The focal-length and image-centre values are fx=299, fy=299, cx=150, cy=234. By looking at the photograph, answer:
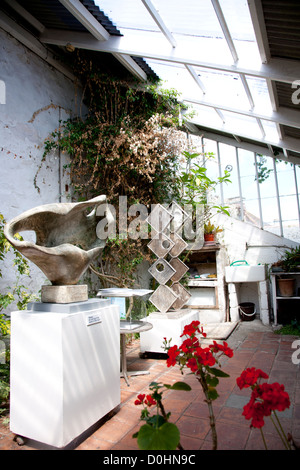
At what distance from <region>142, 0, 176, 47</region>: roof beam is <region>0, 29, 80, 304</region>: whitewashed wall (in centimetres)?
198

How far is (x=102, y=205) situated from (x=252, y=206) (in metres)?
4.94

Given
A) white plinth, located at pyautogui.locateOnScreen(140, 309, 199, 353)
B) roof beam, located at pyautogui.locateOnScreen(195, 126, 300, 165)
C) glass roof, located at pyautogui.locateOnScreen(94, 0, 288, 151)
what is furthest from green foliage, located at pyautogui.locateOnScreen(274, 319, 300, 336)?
glass roof, located at pyautogui.locateOnScreen(94, 0, 288, 151)

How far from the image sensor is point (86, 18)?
12.1 feet

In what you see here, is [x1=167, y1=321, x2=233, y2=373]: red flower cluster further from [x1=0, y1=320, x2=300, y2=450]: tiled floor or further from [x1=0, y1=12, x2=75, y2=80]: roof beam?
[x1=0, y1=12, x2=75, y2=80]: roof beam

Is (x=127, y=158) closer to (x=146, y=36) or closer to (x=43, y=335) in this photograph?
(x=146, y=36)

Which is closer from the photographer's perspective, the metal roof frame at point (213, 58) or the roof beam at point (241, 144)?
the metal roof frame at point (213, 58)

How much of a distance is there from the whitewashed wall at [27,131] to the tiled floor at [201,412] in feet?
6.40

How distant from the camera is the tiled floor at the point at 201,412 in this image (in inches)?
83.1

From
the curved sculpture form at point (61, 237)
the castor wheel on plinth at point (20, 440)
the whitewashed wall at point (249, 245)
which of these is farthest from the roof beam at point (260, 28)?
the whitewashed wall at point (249, 245)

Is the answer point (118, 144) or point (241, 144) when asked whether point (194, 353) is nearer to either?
point (118, 144)

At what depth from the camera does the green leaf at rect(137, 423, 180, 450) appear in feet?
3.72

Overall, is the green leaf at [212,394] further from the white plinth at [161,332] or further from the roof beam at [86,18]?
the roof beam at [86,18]

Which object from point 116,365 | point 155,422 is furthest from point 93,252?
Result: point 155,422

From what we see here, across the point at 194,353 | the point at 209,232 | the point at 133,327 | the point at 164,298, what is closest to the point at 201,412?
the point at 133,327
